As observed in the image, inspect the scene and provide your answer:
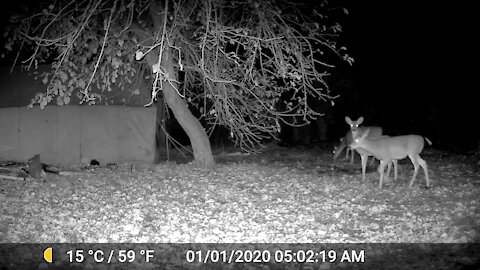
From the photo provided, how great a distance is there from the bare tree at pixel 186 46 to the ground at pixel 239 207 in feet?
5.04

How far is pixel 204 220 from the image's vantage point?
759 centimetres

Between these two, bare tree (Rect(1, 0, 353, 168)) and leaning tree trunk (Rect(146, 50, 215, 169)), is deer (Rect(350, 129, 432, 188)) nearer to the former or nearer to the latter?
bare tree (Rect(1, 0, 353, 168))

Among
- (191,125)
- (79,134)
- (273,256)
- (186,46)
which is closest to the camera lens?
(273,256)

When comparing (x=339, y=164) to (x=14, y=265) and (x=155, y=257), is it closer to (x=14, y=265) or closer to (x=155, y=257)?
(x=155, y=257)

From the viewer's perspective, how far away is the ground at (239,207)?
679 cm

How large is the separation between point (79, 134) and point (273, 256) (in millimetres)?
10972

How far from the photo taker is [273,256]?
19.7 feet

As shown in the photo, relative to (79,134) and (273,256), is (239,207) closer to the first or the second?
(273,256)

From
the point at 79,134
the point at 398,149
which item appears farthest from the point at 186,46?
the point at 79,134

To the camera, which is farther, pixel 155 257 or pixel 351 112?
pixel 351 112

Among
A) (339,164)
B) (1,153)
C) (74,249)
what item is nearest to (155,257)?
(74,249)

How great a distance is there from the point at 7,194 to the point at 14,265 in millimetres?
4290

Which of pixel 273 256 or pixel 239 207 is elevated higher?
pixel 239 207

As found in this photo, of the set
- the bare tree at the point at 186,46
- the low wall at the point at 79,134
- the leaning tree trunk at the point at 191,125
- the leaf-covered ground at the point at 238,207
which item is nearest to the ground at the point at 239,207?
the leaf-covered ground at the point at 238,207
